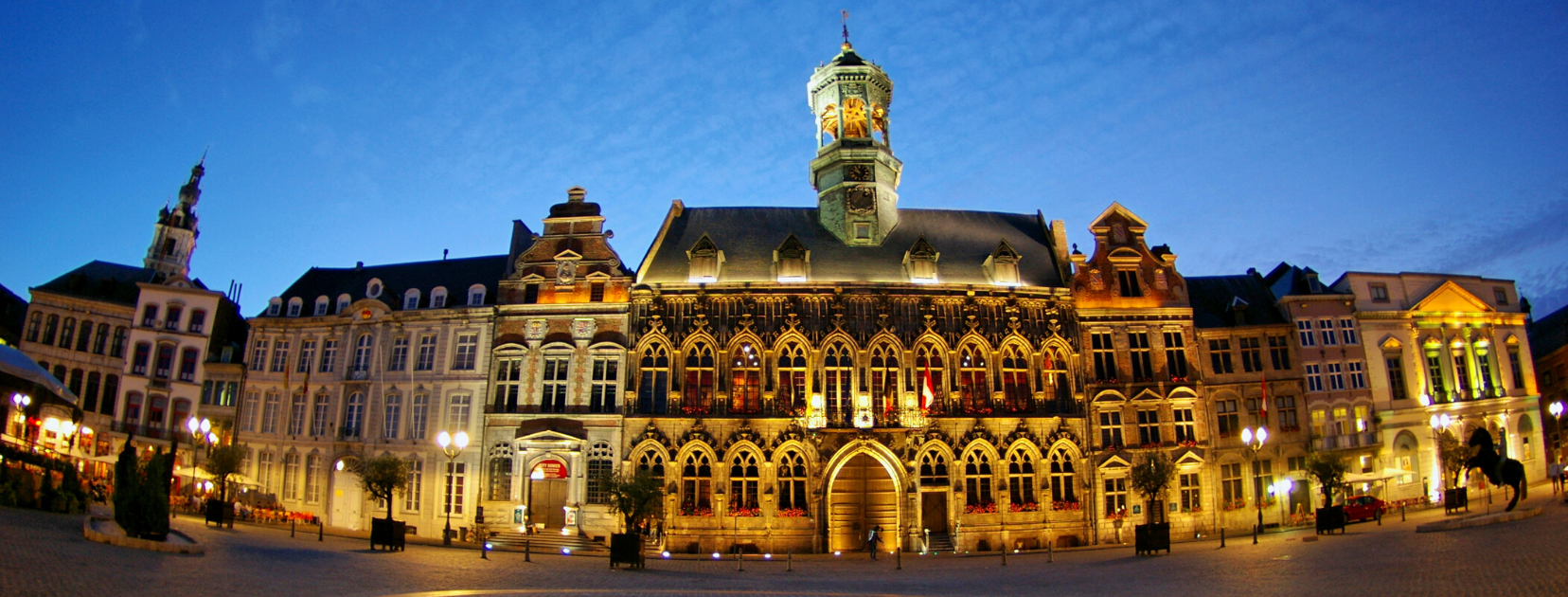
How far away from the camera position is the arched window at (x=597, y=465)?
114 feet

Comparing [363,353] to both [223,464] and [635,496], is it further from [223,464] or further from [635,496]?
[635,496]

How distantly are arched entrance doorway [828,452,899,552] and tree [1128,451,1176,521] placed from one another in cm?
972

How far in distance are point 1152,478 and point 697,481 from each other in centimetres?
1822

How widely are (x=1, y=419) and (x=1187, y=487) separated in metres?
55.5

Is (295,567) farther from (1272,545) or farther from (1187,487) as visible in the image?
(1187,487)

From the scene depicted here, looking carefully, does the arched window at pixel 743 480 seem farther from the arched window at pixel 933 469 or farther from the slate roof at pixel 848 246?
the slate roof at pixel 848 246

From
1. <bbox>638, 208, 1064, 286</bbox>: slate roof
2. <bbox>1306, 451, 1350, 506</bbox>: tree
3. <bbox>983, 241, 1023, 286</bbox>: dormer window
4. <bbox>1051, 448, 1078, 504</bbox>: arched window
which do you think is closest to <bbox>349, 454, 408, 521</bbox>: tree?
<bbox>638, 208, 1064, 286</bbox>: slate roof

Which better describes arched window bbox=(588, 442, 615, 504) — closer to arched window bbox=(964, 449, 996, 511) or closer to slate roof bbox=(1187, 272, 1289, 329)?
arched window bbox=(964, 449, 996, 511)

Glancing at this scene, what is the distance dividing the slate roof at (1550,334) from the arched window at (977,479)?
37137 millimetres

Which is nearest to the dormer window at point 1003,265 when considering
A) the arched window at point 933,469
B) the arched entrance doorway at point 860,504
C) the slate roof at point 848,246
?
the slate roof at point 848,246

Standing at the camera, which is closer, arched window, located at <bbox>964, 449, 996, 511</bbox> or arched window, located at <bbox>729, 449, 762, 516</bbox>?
arched window, located at <bbox>729, 449, 762, 516</bbox>

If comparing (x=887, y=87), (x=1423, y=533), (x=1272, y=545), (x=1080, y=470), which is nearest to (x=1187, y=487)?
(x=1080, y=470)

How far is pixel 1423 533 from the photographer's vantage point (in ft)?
78.4

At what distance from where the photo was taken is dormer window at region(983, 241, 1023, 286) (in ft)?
126
